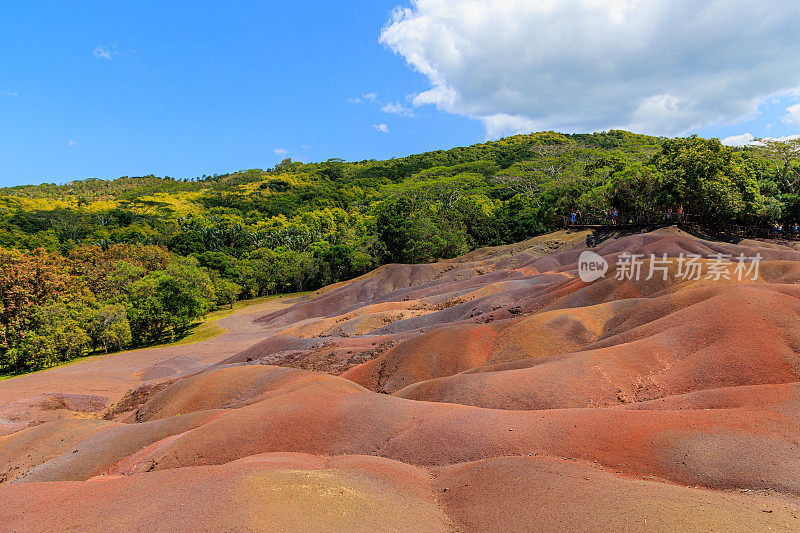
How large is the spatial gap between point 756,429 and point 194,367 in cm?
2883

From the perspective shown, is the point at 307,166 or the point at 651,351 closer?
the point at 651,351

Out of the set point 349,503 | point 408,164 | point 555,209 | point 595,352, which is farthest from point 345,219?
point 349,503

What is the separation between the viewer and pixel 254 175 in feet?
494

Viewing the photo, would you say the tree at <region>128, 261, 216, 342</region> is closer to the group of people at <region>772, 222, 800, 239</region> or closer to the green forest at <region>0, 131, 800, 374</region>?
the green forest at <region>0, 131, 800, 374</region>

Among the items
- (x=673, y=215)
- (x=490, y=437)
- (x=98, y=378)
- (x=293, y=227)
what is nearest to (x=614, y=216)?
(x=673, y=215)

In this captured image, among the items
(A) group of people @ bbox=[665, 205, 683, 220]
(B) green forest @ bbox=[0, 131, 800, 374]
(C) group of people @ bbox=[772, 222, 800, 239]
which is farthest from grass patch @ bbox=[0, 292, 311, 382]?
(C) group of people @ bbox=[772, 222, 800, 239]

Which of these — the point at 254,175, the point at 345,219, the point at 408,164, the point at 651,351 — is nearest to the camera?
the point at 651,351

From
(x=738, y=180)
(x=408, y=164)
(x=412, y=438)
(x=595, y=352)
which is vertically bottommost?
(x=412, y=438)

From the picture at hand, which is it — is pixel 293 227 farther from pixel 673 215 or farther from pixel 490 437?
pixel 490 437

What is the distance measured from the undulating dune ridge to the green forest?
1605 centimetres

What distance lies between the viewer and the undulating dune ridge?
5902mm

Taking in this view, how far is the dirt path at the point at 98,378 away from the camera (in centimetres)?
1802

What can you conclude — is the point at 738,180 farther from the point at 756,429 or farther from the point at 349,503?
the point at 349,503

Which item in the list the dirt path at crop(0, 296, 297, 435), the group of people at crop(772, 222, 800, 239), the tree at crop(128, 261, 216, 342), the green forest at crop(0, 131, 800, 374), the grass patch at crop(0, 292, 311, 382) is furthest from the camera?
the tree at crop(128, 261, 216, 342)
